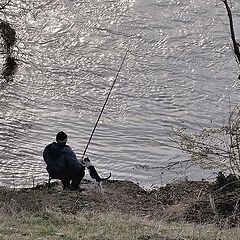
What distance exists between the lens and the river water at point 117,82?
13.6 metres

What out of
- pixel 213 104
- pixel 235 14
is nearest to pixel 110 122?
pixel 213 104

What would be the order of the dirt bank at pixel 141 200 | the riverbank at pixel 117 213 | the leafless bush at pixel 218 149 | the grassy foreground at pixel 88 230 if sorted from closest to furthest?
the grassy foreground at pixel 88 230 → the riverbank at pixel 117 213 → the dirt bank at pixel 141 200 → the leafless bush at pixel 218 149

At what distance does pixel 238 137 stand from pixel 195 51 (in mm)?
8876

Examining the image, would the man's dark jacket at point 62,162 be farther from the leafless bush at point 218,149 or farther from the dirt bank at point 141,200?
the leafless bush at point 218,149

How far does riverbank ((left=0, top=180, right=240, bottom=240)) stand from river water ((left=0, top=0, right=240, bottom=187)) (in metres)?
1.28

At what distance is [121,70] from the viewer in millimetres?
17688

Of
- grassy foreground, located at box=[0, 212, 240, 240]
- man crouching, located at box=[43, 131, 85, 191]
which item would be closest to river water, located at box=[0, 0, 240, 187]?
man crouching, located at box=[43, 131, 85, 191]

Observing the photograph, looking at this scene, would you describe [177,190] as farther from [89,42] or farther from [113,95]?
[89,42]

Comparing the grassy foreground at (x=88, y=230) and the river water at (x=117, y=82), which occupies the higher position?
the grassy foreground at (x=88, y=230)

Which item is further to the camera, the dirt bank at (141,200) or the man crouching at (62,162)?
the man crouching at (62,162)

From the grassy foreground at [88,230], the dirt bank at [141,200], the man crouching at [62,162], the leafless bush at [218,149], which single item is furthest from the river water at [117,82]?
the grassy foreground at [88,230]

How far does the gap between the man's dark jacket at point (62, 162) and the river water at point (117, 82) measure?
194 cm

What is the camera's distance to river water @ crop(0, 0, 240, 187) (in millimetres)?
13641

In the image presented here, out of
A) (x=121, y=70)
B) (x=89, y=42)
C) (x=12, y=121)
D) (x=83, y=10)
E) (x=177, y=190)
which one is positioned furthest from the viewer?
(x=83, y=10)
